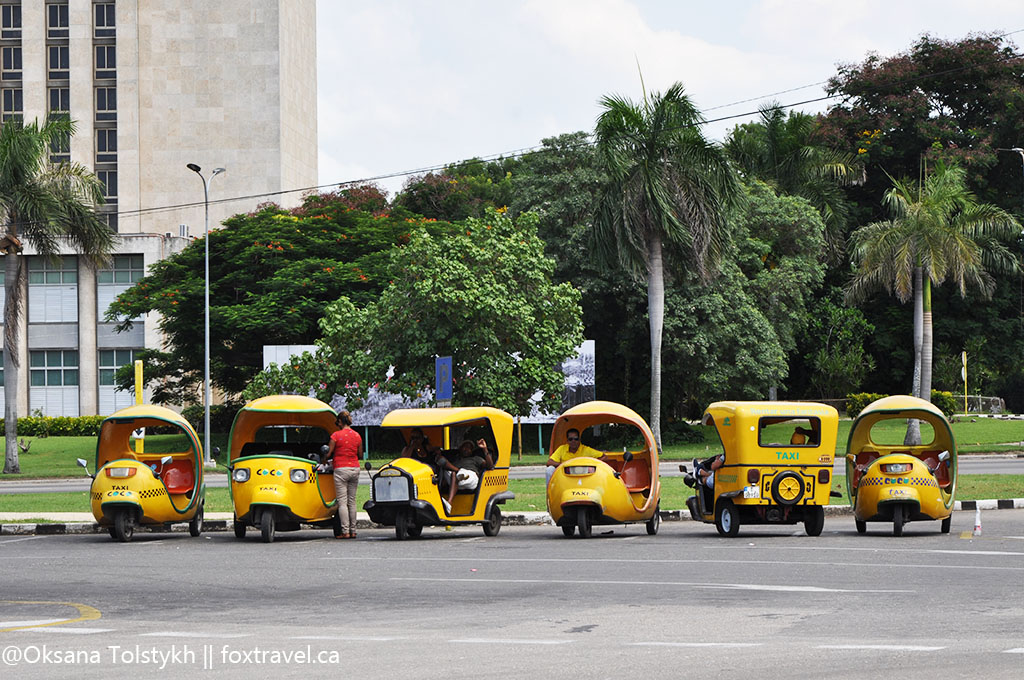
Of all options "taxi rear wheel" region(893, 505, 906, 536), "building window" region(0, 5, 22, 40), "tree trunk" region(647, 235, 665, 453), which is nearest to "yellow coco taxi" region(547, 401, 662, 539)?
"taxi rear wheel" region(893, 505, 906, 536)

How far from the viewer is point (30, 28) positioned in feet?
273

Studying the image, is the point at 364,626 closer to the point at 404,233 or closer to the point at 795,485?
the point at 795,485

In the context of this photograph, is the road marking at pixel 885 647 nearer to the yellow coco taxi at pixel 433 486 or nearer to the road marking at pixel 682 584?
the road marking at pixel 682 584

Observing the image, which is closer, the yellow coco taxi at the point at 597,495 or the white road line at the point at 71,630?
the white road line at the point at 71,630

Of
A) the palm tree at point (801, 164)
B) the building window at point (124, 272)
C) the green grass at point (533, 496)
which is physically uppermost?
the palm tree at point (801, 164)

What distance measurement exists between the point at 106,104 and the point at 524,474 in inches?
2371

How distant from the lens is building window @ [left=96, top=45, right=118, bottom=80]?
83.8 m

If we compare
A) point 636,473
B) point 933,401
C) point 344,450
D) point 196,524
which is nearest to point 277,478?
point 344,450

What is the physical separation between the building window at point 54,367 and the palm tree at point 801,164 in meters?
39.4

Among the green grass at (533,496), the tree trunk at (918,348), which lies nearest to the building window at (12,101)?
the green grass at (533,496)

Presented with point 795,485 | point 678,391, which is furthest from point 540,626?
point 678,391

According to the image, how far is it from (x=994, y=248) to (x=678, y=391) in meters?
14.2

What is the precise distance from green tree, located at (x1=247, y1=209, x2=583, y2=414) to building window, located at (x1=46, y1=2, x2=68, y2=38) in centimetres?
5145

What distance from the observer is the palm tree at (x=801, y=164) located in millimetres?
55812
